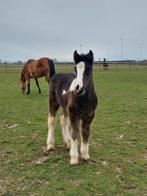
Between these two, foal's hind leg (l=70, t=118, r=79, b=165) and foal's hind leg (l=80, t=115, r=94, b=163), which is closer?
foal's hind leg (l=70, t=118, r=79, b=165)

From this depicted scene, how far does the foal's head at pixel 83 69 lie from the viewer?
A: 560 cm

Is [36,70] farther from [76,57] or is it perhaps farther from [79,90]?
[79,90]

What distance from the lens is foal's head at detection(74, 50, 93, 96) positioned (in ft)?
18.4

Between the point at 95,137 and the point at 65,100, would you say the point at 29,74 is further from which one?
the point at 65,100

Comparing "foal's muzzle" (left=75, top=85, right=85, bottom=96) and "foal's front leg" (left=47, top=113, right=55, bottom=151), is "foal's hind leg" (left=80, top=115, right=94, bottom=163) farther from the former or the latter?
"foal's front leg" (left=47, top=113, right=55, bottom=151)

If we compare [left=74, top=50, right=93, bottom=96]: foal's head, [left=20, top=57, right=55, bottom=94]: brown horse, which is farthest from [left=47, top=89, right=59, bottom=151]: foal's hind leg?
[left=20, top=57, right=55, bottom=94]: brown horse

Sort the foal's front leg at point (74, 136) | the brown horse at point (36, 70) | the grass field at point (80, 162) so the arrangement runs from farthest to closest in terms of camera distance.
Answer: the brown horse at point (36, 70), the foal's front leg at point (74, 136), the grass field at point (80, 162)

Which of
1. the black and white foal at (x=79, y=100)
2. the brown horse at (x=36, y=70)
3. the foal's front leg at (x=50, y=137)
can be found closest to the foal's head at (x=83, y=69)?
the black and white foal at (x=79, y=100)

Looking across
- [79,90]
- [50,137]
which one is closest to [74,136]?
[79,90]

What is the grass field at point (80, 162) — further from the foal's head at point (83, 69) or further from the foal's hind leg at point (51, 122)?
the foal's head at point (83, 69)

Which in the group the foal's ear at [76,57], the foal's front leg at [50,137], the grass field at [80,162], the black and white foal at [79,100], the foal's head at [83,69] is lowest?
the grass field at [80,162]

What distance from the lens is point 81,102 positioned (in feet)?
19.5

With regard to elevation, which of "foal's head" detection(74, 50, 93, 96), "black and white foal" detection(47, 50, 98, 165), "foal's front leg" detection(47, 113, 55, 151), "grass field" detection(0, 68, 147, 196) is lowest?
"grass field" detection(0, 68, 147, 196)

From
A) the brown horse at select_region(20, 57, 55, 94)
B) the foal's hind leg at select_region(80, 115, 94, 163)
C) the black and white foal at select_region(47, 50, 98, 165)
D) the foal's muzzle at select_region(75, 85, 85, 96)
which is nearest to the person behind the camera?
the foal's muzzle at select_region(75, 85, 85, 96)
